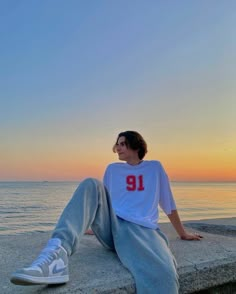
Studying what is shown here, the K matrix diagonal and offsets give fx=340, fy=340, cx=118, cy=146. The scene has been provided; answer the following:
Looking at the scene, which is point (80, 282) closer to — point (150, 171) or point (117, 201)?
point (117, 201)

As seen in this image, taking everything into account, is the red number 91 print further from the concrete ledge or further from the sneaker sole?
the sneaker sole

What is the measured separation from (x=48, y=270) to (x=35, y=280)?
0.33 feet

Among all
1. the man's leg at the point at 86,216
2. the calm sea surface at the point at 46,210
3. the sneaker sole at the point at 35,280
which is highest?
the man's leg at the point at 86,216

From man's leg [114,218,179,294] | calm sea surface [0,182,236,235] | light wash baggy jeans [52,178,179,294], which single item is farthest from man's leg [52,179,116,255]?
calm sea surface [0,182,236,235]

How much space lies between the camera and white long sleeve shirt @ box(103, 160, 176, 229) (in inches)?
107

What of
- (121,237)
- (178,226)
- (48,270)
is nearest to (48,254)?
(48,270)

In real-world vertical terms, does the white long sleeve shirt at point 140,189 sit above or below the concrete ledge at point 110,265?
above

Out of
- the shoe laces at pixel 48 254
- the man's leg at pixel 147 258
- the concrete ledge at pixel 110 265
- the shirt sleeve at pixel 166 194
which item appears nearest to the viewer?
the shoe laces at pixel 48 254

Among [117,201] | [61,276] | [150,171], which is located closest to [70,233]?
[61,276]

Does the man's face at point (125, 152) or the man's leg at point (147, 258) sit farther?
the man's face at point (125, 152)

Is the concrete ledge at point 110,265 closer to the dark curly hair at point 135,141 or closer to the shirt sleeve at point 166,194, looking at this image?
the shirt sleeve at point 166,194

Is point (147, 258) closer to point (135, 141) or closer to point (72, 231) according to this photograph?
point (72, 231)

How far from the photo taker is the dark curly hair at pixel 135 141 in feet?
9.56

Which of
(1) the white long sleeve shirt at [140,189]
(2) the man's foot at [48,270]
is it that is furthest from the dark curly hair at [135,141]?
(2) the man's foot at [48,270]
